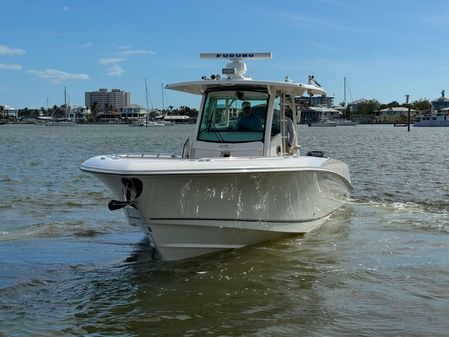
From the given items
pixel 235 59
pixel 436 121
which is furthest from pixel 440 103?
pixel 235 59

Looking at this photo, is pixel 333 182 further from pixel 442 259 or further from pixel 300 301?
pixel 300 301

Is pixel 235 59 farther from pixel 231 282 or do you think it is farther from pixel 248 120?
pixel 231 282

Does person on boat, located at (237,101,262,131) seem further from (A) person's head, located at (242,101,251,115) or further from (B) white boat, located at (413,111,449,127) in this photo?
(B) white boat, located at (413,111,449,127)

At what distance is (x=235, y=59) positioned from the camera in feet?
34.9

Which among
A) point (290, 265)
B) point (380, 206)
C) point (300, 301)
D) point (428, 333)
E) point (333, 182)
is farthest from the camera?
point (380, 206)

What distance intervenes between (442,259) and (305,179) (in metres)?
2.45

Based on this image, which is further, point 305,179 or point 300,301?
point 305,179

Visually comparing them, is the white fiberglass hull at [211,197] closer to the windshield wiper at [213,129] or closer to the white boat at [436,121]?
the windshield wiper at [213,129]

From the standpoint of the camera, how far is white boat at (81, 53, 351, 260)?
319 inches

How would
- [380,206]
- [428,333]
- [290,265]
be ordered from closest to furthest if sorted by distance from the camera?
[428,333]
[290,265]
[380,206]

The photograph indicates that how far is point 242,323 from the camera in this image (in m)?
6.60

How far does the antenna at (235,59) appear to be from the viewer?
10.5 metres

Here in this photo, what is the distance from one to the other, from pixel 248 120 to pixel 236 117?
0.72ft

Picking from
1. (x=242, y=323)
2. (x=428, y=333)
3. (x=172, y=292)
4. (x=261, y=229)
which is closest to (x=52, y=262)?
(x=172, y=292)
